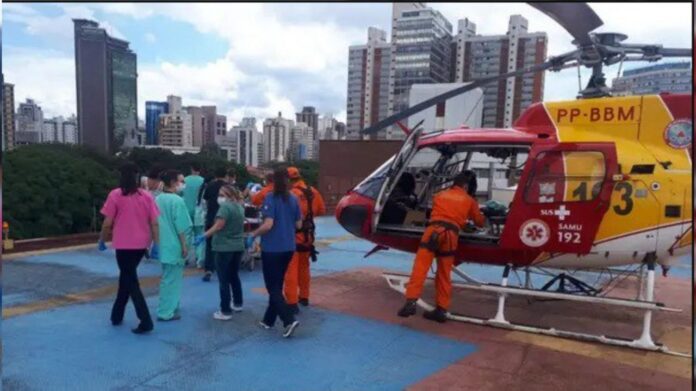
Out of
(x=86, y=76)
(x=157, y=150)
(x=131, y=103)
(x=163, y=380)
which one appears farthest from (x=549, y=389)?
(x=131, y=103)

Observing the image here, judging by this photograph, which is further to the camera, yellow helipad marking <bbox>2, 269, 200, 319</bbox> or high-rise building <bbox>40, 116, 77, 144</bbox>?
high-rise building <bbox>40, 116, 77, 144</bbox>

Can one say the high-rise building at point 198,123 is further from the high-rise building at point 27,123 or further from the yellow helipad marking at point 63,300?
the yellow helipad marking at point 63,300

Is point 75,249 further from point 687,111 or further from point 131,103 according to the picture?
point 131,103

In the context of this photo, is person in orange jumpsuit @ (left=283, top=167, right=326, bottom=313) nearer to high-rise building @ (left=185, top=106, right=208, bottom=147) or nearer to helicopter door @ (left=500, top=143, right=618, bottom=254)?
helicopter door @ (left=500, top=143, right=618, bottom=254)

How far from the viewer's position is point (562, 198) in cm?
483

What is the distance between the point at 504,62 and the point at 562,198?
166 ft

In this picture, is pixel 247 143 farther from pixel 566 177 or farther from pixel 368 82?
pixel 566 177

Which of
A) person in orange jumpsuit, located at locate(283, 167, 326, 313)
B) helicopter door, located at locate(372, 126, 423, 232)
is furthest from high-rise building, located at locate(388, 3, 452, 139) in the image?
person in orange jumpsuit, located at locate(283, 167, 326, 313)

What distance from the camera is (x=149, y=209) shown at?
4.36m

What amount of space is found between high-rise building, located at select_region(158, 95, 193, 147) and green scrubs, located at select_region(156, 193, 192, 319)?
260ft

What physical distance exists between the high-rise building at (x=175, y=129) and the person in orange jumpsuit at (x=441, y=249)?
80.0 m

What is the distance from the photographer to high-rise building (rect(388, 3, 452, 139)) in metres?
54.8

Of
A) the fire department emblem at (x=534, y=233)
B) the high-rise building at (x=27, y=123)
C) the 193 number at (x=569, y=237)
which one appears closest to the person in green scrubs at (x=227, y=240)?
the fire department emblem at (x=534, y=233)

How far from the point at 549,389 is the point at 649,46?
3413mm
